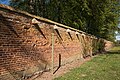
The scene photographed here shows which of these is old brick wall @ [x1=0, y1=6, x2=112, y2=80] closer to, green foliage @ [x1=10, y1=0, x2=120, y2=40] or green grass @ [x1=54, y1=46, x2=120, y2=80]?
green grass @ [x1=54, y1=46, x2=120, y2=80]

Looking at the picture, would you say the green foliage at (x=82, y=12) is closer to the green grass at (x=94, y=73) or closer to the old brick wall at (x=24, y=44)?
the green grass at (x=94, y=73)

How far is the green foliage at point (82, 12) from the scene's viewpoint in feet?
92.6

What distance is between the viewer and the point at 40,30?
8.83 meters

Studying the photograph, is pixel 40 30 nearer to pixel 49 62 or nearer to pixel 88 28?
pixel 49 62

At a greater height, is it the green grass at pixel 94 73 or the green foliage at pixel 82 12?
the green foliage at pixel 82 12

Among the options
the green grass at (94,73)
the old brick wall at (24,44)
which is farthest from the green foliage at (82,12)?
the old brick wall at (24,44)

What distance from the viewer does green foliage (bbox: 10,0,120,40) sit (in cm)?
2823

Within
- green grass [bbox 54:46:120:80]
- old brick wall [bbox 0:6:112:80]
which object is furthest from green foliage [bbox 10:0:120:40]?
old brick wall [bbox 0:6:112:80]

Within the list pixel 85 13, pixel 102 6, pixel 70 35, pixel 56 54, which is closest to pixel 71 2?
pixel 85 13

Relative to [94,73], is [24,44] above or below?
above

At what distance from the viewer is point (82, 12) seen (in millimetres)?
28969

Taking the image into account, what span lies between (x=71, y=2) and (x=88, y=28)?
4.51m

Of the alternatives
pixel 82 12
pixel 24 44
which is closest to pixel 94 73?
pixel 24 44

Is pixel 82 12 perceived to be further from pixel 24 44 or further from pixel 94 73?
pixel 24 44
